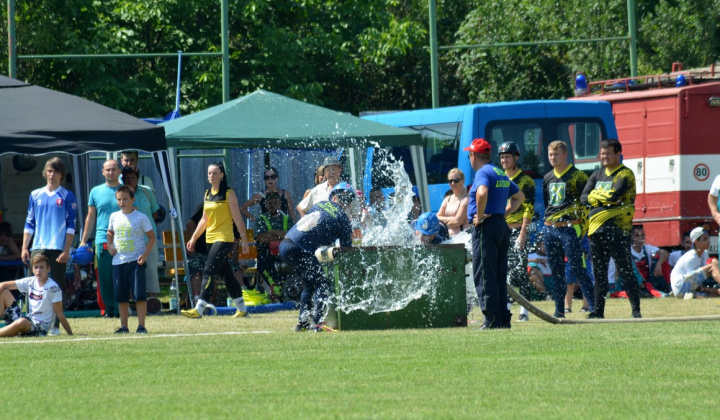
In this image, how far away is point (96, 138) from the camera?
1561 cm

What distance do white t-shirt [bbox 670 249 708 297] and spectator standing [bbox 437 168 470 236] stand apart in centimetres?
516

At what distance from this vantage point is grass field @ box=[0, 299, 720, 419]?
7199 mm

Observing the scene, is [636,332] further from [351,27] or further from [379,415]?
[351,27]

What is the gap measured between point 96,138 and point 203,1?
1826 centimetres

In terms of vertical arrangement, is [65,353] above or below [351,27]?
below

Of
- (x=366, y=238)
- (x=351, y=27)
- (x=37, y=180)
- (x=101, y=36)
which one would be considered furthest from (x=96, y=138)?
(x=351, y=27)

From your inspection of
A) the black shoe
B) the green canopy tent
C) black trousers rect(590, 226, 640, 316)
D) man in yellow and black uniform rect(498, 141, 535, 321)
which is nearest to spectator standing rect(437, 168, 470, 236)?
man in yellow and black uniform rect(498, 141, 535, 321)

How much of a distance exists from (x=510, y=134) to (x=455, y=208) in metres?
5.55

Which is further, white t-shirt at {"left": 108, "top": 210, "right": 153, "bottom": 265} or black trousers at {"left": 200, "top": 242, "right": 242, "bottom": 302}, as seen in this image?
black trousers at {"left": 200, "top": 242, "right": 242, "bottom": 302}

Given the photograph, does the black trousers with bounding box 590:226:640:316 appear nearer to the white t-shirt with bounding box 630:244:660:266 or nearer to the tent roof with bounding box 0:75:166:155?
the tent roof with bounding box 0:75:166:155

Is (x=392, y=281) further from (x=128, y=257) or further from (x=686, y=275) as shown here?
(x=686, y=275)

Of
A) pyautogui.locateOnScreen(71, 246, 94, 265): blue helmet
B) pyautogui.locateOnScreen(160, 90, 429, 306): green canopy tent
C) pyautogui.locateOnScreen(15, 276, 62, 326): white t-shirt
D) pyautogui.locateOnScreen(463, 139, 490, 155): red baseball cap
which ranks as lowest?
pyautogui.locateOnScreen(15, 276, 62, 326): white t-shirt

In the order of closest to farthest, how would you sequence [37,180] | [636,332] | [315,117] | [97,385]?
1. [97,385]
2. [636,332]
3. [315,117]
4. [37,180]

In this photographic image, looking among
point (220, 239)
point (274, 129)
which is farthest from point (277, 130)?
point (220, 239)
